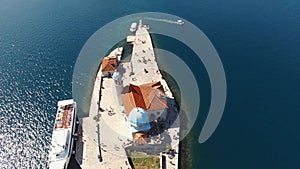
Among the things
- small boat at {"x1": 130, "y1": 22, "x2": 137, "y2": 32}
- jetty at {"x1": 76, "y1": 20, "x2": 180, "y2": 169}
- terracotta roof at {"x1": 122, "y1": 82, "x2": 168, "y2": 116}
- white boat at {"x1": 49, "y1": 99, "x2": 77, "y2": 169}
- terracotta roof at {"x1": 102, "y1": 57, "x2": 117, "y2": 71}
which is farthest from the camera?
small boat at {"x1": 130, "y1": 22, "x2": 137, "y2": 32}

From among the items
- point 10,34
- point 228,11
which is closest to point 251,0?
point 228,11

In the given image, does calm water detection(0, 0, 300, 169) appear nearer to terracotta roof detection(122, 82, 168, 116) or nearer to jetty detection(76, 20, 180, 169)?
jetty detection(76, 20, 180, 169)

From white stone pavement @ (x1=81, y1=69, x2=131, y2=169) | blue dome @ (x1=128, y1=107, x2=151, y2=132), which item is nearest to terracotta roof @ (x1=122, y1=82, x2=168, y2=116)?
blue dome @ (x1=128, y1=107, x2=151, y2=132)

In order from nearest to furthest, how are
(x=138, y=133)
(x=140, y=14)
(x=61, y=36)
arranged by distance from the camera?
(x=138, y=133)
(x=61, y=36)
(x=140, y=14)

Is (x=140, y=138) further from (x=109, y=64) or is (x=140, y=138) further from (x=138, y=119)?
(x=109, y=64)

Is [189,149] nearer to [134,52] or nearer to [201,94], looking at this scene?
[201,94]

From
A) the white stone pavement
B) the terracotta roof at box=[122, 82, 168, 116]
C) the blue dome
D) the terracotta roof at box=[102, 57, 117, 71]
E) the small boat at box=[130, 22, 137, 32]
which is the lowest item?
the white stone pavement
